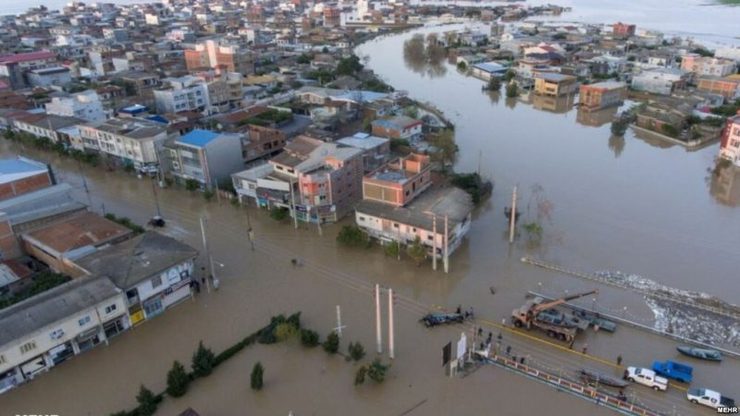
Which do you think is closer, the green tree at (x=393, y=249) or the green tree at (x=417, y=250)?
the green tree at (x=417, y=250)

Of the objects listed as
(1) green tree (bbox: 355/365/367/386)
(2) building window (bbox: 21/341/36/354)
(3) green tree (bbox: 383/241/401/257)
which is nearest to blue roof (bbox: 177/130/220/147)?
(3) green tree (bbox: 383/241/401/257)

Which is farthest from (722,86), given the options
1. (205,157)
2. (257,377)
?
(257,377)

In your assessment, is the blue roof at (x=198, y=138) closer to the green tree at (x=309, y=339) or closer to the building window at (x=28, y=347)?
the building window at (x=28, y=347)

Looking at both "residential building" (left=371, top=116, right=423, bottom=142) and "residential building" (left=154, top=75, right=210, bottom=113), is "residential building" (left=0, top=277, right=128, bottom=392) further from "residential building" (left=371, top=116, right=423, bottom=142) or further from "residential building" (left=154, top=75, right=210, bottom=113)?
"residential building" (left=154, top=75, right=210, bottom=113)

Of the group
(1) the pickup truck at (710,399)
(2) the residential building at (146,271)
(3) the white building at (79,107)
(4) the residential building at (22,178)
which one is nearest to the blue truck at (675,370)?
(1) the pickup truck at (710,399)

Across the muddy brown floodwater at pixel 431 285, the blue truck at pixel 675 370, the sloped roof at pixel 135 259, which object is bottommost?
the muddy brown floodwater at pixel 431 285

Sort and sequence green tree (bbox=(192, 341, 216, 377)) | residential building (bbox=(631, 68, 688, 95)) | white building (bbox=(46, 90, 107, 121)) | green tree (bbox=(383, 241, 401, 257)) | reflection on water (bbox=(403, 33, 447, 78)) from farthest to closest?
1. reflection on water (bbox=(403, 33, 447, 78))
2. residential building (bbox=(631, 68, 688, 95))
3. white building (bbox=(46, 90, 107, 121))
4. green tree (bbox=(383, 241, 401, 257))
5. green tree (bbox=(192, 341, 216, 377))

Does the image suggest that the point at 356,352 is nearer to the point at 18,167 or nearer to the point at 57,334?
the point at 57,334

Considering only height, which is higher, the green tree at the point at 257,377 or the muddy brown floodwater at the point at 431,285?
the green tree at the point at 257,377
